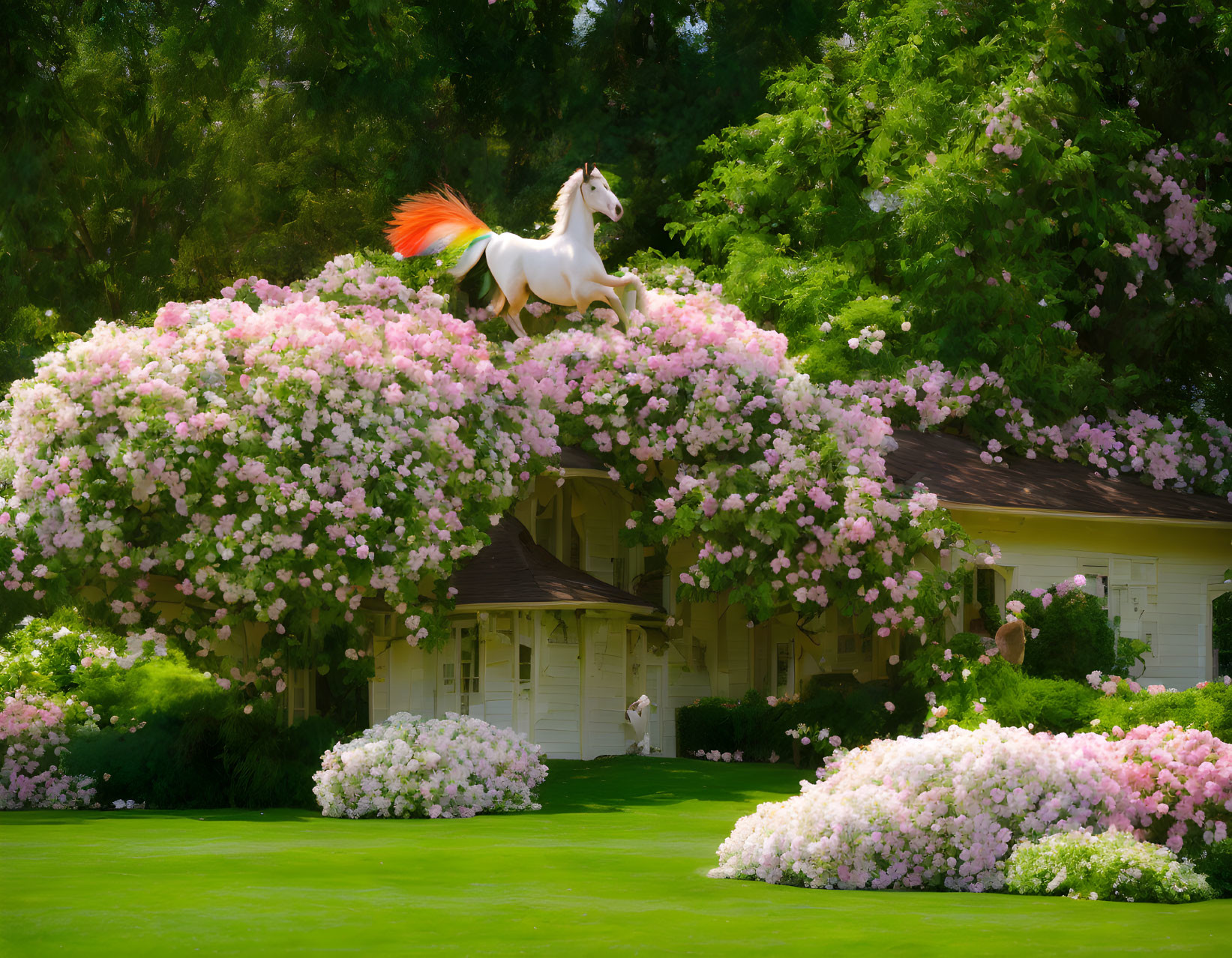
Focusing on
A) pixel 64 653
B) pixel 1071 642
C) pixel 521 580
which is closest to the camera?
pixel 64 653

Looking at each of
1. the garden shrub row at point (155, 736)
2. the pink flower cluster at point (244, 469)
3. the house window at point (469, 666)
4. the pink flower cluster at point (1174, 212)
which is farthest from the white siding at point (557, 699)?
the pink flower cluster at point (1174, 212)

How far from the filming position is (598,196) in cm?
2716

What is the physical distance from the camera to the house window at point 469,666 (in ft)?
88.2

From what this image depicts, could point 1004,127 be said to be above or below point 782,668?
above

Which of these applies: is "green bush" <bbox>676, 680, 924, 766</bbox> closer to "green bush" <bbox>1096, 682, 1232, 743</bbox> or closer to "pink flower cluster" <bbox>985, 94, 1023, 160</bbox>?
"green bush" <bbox>1096, 682, 1232, 743</bbox>

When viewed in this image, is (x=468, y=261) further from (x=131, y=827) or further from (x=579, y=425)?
(x=131, y=827)

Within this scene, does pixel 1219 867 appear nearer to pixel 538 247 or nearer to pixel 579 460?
pixel 579 460

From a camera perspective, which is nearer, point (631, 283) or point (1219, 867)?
point (1219, 867)

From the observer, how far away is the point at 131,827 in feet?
56.5

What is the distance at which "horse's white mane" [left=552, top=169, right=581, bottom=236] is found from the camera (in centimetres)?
2731

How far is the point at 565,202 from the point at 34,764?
12.4 m

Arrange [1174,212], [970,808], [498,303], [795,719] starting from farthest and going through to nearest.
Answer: [1174,212] < [498,303] < [795,719] < [970,808]

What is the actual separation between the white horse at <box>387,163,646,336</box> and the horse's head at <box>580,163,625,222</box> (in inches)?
0.5

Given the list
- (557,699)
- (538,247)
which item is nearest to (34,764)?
(557,699)
